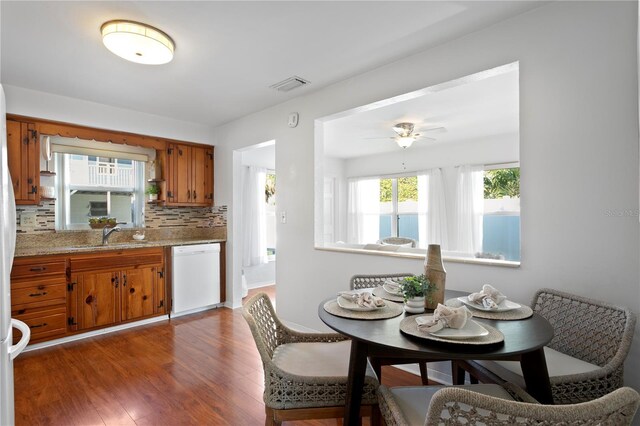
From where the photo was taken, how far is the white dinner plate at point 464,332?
1.22 meters

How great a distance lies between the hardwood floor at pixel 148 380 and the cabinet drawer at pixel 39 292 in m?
0.46

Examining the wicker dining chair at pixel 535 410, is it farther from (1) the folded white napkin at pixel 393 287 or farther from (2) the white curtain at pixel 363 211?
(2) the white curtain at pixel 363 211

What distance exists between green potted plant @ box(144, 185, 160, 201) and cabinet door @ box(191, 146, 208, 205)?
442 mm

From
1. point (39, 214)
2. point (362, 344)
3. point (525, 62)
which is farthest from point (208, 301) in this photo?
Answer: point (525, 62)

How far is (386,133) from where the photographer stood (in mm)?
5184

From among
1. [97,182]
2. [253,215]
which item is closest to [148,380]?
[97,182]

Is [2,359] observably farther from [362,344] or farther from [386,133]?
[386,133]

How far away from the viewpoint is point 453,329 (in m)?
1.30

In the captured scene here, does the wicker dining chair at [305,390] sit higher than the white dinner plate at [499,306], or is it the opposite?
the white dinner plate at [499,306]

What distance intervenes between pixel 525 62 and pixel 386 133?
313cm

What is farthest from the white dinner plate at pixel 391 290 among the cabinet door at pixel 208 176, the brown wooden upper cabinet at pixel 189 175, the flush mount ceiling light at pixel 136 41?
the cabinet door at pixel 208 176

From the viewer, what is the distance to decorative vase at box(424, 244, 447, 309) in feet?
5.32

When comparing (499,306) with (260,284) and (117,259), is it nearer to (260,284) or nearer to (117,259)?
(117,259)

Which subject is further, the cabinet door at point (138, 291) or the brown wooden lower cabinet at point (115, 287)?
the cabinet door at point (138, 291)
